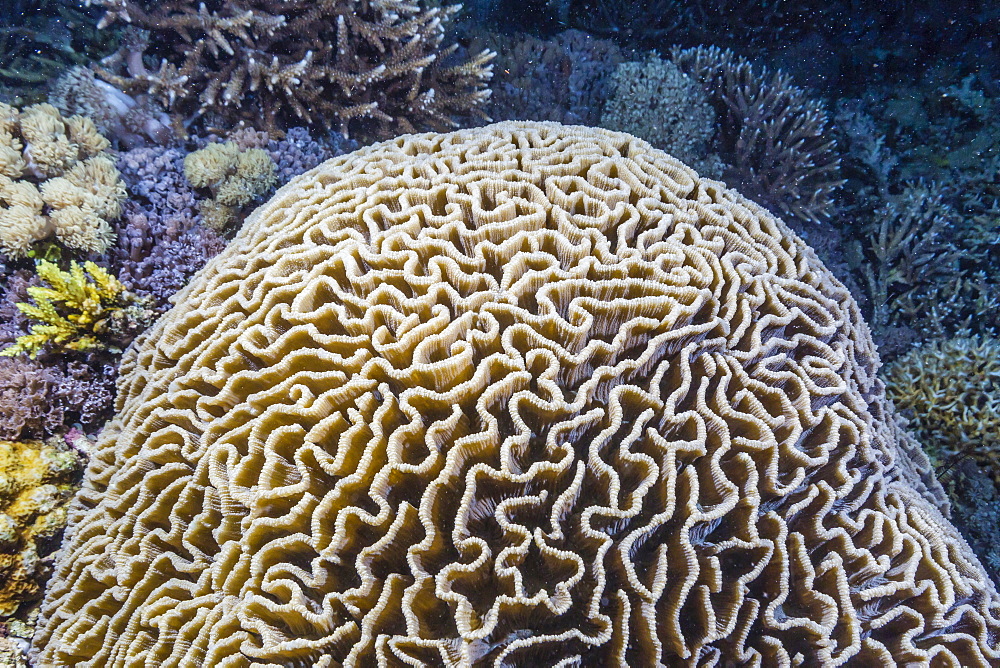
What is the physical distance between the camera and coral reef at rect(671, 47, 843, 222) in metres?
5.71

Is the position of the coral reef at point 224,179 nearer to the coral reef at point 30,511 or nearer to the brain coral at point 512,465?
the brain coral at point 512,465

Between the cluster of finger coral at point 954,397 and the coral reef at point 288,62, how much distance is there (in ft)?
16.3

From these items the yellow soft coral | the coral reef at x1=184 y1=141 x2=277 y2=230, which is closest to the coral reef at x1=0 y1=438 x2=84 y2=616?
the yellow soft coral

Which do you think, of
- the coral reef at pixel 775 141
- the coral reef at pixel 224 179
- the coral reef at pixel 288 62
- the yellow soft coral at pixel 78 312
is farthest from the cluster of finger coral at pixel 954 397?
the yellow soft coral at pixel 78 312

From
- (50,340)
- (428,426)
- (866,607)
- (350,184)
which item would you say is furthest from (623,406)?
(50,340)

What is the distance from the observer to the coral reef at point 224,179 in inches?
167

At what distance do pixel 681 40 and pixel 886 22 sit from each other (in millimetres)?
2572

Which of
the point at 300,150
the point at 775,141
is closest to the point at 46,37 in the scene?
the point at 300,150

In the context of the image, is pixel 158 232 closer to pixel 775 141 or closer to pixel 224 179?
pixel 224 179

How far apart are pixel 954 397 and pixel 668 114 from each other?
12.5ft

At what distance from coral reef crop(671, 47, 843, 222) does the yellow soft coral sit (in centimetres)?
587

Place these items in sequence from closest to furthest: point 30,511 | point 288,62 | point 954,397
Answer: point 30,511
point 954,397
point 288,62

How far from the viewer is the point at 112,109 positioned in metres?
4.78

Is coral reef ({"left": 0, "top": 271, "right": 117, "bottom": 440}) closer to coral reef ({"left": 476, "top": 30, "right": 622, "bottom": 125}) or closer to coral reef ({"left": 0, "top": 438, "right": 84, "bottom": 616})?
coral reef ({"left": 0, "top": 438, "right": 84, "bottom": 616})
